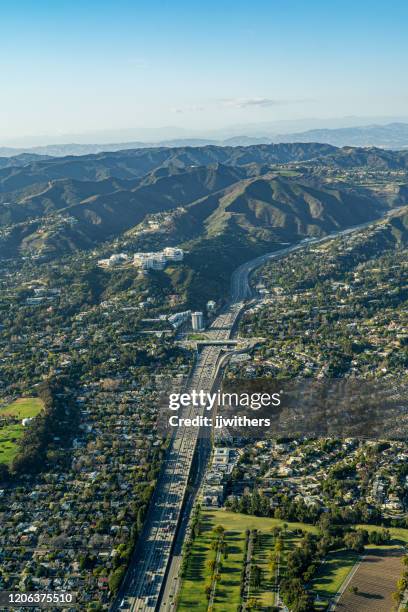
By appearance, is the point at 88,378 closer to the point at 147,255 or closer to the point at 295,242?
the point at 147,255

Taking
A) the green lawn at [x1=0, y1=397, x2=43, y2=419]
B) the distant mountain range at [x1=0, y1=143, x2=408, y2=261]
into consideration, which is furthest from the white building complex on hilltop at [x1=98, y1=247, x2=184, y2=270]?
the green lawn at [x1=0, y1=397, x2=43, y2=419]

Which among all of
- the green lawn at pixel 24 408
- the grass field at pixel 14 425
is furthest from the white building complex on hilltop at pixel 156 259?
the grass field at pixel 14 425

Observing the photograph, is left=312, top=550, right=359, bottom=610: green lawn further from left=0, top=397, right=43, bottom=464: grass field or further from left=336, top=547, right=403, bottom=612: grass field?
left=0, top=397, right=43, bottom=464: grass field

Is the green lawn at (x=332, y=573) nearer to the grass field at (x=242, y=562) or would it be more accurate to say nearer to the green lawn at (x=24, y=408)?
the grass field at (x=242, y=562)

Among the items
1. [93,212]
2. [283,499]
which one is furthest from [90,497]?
[93,212]

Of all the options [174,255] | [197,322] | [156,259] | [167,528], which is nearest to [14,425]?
[167,528]

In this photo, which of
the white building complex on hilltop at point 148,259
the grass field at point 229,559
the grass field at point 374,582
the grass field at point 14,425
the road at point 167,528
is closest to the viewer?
the grass field at point 374,582
